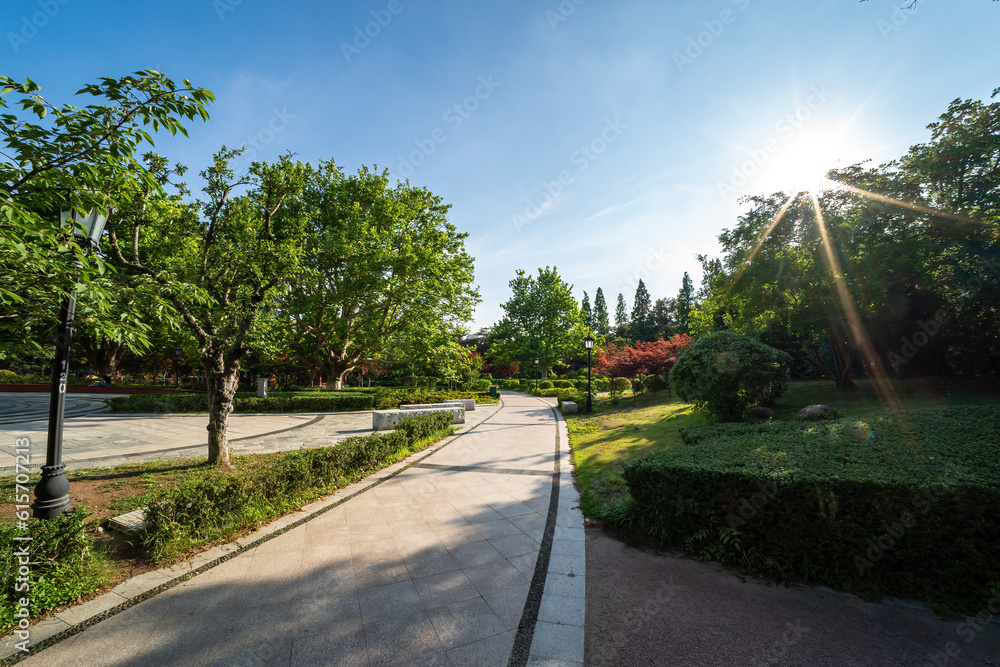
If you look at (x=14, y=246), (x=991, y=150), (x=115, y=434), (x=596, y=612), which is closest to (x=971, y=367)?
(x=991, y=150)

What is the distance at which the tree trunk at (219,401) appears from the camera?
7.03 meters

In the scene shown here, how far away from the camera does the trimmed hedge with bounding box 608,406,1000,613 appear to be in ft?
10.5

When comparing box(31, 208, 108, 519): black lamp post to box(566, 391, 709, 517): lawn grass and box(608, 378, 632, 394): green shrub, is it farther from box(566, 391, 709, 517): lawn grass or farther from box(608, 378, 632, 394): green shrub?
box(608, 378, 632, 394): green shrub

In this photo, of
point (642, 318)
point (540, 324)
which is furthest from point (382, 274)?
point (642, 318)

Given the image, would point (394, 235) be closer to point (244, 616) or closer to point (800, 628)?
point (244, 616)

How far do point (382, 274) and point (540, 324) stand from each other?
86.2ft

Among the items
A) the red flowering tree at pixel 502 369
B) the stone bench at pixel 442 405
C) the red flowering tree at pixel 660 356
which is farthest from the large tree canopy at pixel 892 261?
the red flowering tree at pixel 502 369

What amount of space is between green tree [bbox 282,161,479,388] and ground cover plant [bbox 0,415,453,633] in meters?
9.40

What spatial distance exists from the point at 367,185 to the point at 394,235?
10.0 ft

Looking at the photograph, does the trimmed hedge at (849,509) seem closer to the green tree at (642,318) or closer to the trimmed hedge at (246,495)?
the trimmed hedge at (246,495)

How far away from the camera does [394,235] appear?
17.7m

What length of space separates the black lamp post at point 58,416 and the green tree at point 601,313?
56.1 m

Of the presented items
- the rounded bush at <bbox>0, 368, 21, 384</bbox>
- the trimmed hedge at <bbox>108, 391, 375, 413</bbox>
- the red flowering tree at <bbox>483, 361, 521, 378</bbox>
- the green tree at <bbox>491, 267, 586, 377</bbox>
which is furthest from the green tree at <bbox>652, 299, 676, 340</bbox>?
the rounded bush at <bbox>0, 368, 21, 384</bbox>

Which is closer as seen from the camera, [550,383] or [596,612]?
[596,612]
